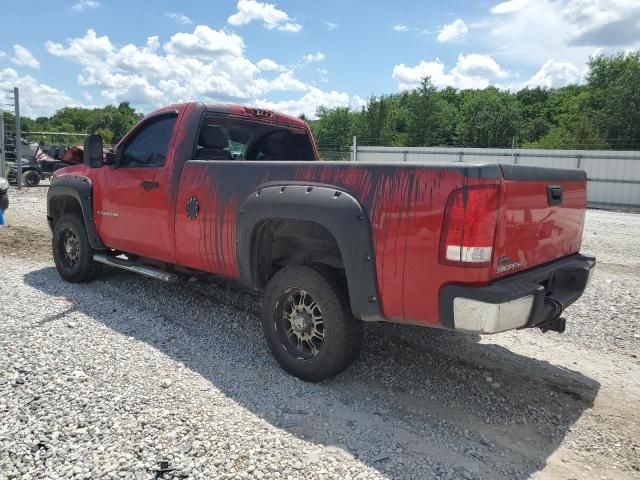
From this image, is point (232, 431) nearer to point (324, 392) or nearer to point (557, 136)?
point (324, 392)

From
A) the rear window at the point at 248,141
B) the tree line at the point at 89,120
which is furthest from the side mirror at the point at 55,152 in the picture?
the tree line at the point at 89,120

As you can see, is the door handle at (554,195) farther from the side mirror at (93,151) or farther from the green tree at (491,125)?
the green tree at (491,125)

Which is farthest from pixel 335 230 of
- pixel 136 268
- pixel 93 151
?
pixel 93 151

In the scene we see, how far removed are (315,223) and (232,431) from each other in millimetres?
1432

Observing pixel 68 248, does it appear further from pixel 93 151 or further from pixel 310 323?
pixel 310 323

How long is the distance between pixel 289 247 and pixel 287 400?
1.18 metres

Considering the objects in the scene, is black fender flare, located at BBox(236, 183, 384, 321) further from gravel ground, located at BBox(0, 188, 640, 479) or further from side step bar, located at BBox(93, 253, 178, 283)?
side step bar, located at BBox(93, 253, 178, 283)

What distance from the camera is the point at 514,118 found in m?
63.4

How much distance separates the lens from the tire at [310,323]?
11.5ft

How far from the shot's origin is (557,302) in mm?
3375

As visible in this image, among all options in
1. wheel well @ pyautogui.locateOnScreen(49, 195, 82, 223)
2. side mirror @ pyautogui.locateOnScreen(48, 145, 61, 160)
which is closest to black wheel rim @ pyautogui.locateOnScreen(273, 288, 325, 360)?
wheel well @ pyautogui.locateOnScreen(49, 195, 82, 223)

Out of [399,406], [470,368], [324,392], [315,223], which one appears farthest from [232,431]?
[470,368]

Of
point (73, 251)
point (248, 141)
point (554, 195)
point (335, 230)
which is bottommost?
point (73, 251)

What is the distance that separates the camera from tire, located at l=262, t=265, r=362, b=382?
351 cm
